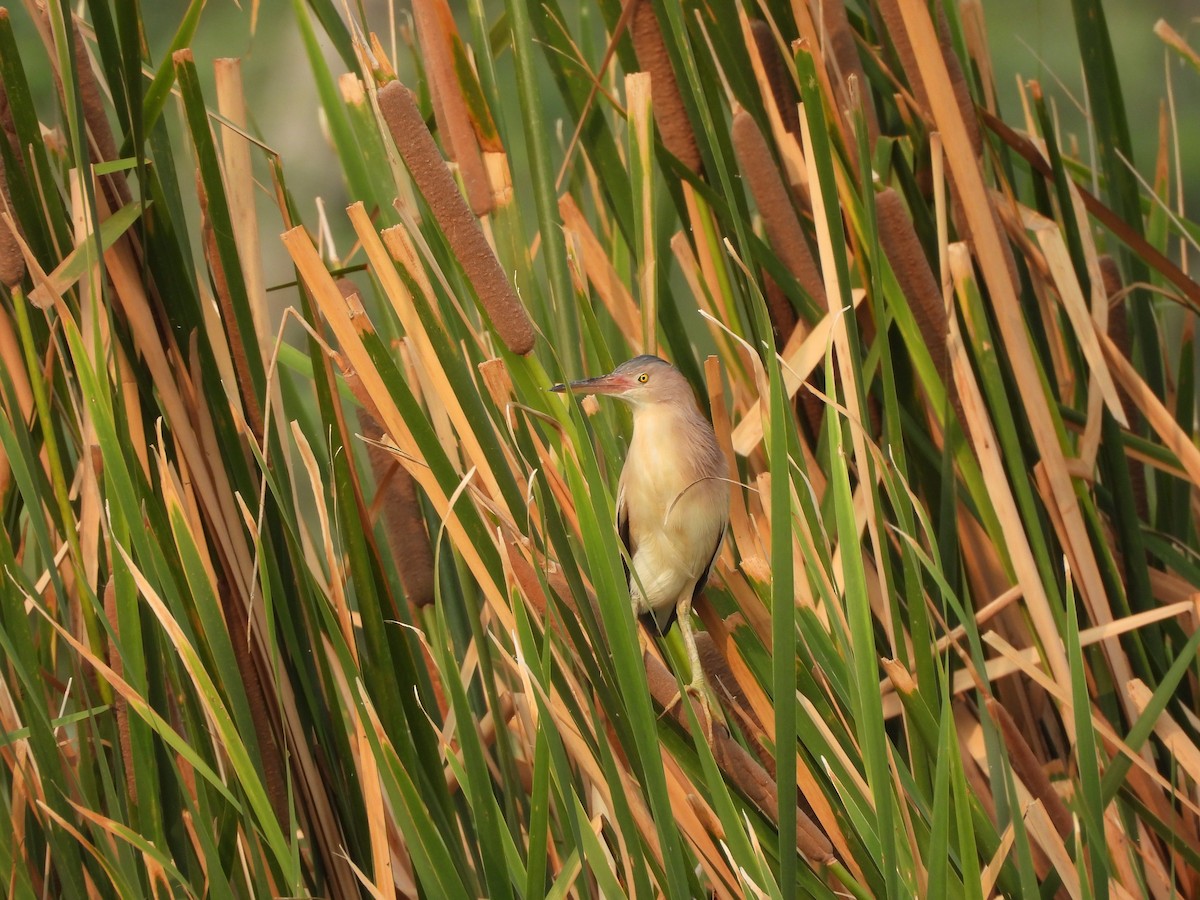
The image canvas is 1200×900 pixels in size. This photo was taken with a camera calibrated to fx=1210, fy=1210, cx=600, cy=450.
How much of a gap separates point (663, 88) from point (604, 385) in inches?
8.0

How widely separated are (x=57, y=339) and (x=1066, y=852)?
0.61 meters

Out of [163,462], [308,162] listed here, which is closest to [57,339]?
[163,462]

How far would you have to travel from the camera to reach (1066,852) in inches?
25.7

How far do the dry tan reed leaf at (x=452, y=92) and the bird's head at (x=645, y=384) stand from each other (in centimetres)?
15

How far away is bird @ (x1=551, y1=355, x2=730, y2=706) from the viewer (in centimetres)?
88

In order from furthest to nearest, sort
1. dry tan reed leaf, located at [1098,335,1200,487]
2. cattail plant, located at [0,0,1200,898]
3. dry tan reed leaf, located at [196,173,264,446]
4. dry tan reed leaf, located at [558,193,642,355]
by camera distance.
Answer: dry tan reed leaf, located at [558,193,642,355] < dry tan reed leaf, located at [1098,335,1200,487] < dry tan reed leaf, located at [196,173,264,446] < cattail plant, located at [0,0,1200,898]

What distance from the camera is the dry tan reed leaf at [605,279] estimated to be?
2.98 feet

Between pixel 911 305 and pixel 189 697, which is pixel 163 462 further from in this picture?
pixel 911 305

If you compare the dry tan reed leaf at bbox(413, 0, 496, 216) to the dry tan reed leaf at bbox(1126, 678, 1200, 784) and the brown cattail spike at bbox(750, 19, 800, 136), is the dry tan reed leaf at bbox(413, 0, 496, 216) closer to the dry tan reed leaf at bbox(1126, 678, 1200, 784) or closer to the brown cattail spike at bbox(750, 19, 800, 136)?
the brown cattail spike at bbox(750, 19, 800, 136)

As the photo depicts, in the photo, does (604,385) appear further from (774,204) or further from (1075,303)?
(1075,303)

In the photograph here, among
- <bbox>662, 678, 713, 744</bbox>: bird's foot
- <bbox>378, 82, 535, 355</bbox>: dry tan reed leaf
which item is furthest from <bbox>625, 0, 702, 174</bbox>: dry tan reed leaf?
<bbox>662, 678, 713, 744</bbox>: bird's foot

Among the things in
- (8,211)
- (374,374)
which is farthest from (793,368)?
(8,211)

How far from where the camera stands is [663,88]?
0.82m

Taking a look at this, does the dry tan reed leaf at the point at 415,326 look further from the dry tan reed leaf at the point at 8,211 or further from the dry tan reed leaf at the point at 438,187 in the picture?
the dry tan reed leaf at the point at 8,211
